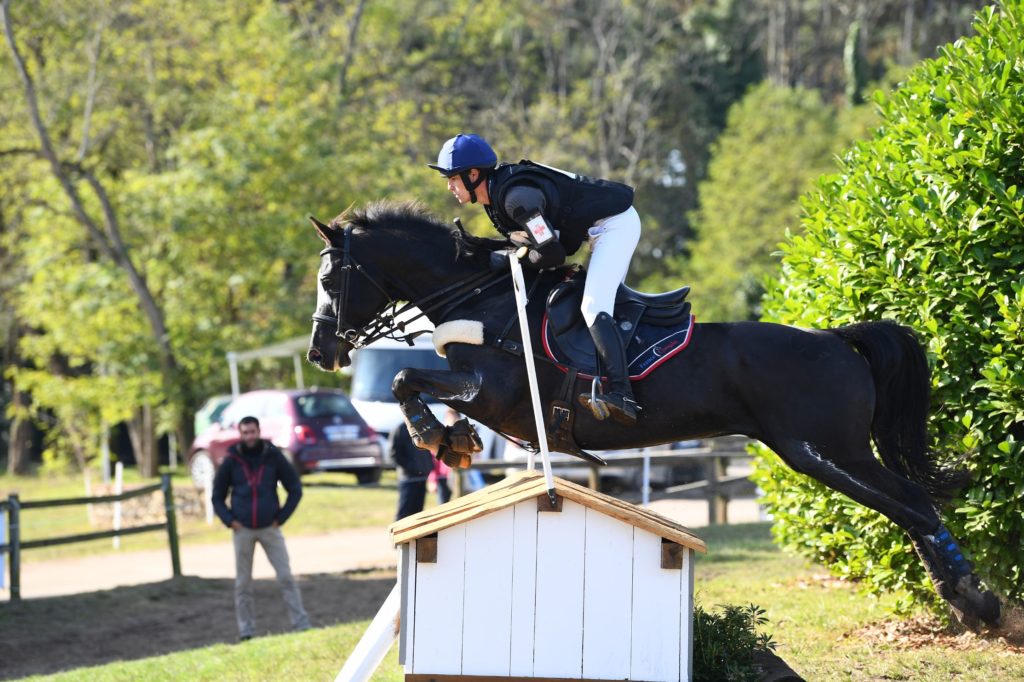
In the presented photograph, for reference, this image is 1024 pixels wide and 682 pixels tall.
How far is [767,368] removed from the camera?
587cm

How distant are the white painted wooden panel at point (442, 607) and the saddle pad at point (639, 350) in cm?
112

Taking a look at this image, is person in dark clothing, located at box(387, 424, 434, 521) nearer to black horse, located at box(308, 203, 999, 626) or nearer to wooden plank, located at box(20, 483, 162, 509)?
wooden plank, located at box(20, 483, 162, 509)

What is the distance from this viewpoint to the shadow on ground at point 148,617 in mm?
10391

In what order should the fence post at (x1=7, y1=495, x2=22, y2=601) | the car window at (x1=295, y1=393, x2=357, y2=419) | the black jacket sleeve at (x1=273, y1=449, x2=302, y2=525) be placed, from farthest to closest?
the car window at (x1=295, y1=393, x2=357, y2=419) → the fence post at (x1=7, y1=495, x2=22, y2=601) → the black jacket sleeve at (x1=273, y1=449, x2=302, y2=525)

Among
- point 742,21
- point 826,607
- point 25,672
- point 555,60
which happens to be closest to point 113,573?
point 25,672

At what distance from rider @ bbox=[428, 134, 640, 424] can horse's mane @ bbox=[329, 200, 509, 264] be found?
271 mm

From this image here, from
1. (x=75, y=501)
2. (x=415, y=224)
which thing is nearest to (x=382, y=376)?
(x=75, y=501)

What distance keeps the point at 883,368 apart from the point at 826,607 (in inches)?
102

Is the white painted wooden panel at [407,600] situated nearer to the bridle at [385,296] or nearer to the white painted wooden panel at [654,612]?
the white painted wooden panel at [654,612]

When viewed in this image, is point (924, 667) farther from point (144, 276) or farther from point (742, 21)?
point (742, 21)

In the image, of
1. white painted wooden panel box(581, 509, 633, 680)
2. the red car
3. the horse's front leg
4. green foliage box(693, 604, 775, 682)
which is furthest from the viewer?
the red car

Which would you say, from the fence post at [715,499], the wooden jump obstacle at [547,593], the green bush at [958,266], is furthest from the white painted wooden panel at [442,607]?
the fence post at [715,499]

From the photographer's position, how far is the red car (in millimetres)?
21016

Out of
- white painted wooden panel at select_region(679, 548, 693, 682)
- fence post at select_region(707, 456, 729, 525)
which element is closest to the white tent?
fence post at select_region(707, 456, 729, 525)
